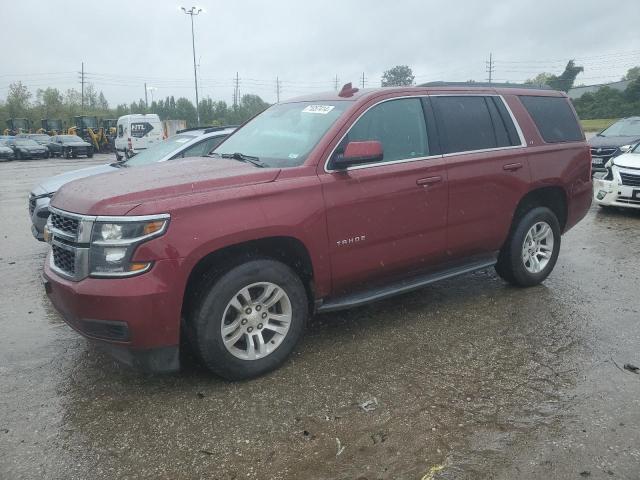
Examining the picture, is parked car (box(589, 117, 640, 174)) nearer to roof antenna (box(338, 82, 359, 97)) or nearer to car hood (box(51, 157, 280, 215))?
roof antenna (box(338, 82, 359, 97))

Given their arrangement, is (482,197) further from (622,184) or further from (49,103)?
(49,103)

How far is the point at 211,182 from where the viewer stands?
11.0 feet

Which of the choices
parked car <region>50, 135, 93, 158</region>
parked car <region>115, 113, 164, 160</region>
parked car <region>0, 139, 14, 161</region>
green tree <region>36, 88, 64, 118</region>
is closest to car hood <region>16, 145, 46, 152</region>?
parked car <region>0, 139, 14, 161</region>

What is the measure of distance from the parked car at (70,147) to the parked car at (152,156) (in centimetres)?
2926

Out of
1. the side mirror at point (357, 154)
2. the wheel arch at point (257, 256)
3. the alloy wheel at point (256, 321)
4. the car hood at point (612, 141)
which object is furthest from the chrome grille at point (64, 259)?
the car hood at point (612, 141)

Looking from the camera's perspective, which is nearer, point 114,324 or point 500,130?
point 114,324

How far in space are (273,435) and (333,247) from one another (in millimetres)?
1351

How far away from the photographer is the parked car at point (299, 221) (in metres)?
3.08

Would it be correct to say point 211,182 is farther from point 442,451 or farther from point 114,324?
point 442,451

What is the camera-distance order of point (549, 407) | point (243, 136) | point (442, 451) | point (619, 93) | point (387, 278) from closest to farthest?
point (442, 451)
point (549, 407)
point (387, 278)
point (243, 136)
point (619, 93)

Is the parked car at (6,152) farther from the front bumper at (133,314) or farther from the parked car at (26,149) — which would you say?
the front bumper at (133,314)

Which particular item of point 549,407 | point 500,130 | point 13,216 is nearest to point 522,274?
point 500,130

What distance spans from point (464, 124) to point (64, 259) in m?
3.35

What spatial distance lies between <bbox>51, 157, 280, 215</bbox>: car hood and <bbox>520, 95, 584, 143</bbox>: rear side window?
2983mm
